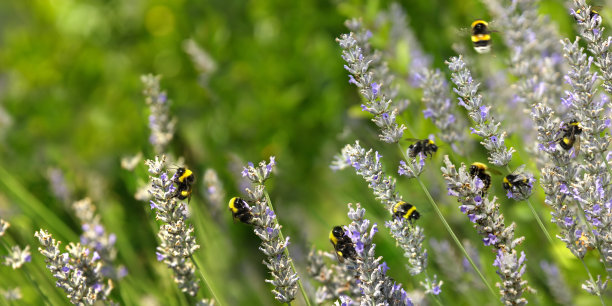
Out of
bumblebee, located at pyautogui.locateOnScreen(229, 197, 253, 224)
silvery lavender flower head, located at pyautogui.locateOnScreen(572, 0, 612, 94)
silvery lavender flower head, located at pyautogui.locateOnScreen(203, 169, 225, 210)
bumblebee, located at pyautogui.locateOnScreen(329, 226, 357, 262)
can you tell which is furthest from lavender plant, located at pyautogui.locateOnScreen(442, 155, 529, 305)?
silvery lavender flower head, located at pyautogui.locateOnScreen(203, 169, 225, 210)

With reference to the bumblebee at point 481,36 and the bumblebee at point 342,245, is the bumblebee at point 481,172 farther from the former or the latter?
the bumblebee at point 481,36

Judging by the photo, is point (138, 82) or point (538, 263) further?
point (138, 82)

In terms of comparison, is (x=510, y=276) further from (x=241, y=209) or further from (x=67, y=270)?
(x=67, y=270)

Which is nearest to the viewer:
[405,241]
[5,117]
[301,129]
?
[405,241]

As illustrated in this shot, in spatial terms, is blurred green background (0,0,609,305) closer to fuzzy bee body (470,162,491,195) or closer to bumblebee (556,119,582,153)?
fuzzy bee body (470,162,491,195)

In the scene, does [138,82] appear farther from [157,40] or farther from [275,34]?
[275,34]

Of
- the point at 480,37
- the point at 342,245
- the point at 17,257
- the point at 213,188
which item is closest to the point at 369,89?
the point at 342,245

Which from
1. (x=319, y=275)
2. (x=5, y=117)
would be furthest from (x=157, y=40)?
(x=319, y=275)
